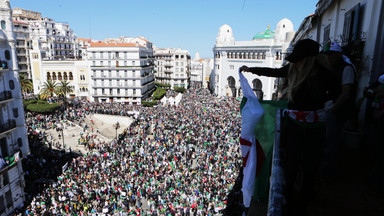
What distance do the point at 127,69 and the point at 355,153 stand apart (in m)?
49.5

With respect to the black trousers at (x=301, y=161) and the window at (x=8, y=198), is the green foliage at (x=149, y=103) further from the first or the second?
the black trousers at (x=301, y=161)

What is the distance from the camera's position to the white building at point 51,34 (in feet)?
220

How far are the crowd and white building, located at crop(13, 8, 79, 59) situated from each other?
47378 millimetres

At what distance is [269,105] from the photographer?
514 cm

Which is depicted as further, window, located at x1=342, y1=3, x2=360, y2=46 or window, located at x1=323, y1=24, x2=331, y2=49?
window, located at x1=323, y1=24, x2=331, y2=49

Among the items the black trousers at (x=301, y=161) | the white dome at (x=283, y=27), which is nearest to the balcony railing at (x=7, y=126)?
the black trousers at (x=301, y=161)

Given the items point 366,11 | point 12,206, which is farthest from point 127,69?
point 366,11

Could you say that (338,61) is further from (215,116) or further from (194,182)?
(215,116)

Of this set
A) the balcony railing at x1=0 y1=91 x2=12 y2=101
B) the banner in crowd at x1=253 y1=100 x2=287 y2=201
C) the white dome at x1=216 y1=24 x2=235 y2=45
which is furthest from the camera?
the white dome at x1=216 y1=24 x2=235 y2=45

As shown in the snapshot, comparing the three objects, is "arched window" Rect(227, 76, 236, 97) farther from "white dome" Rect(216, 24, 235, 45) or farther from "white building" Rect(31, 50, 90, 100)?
"white building" Rect(31, 50, 90, 100)

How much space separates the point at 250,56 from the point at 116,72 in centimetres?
2688

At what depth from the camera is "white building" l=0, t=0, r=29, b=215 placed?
18.9 meters

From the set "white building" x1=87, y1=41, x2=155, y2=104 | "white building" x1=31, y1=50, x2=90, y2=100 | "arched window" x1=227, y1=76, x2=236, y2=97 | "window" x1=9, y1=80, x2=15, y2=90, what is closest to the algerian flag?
"window" x1=9, y1=80, x2=15, y2=90

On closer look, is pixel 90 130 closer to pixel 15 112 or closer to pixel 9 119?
pixel 15 112
